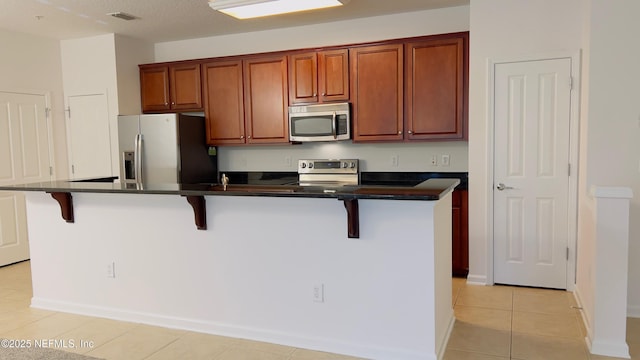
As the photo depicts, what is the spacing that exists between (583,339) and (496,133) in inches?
68.1

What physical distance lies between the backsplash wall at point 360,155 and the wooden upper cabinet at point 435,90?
1.17 feet

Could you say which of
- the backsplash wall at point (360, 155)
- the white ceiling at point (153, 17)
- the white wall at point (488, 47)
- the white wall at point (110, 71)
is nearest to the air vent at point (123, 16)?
the white ceiling at point (153, 17)

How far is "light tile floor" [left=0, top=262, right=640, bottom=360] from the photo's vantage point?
2.77 meters

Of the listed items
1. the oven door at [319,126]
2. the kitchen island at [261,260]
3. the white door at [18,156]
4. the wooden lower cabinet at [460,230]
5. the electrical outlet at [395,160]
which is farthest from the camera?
the white door at [18,156]

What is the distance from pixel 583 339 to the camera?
2.92m

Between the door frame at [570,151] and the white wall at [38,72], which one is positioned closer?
the door frame at [570,151]

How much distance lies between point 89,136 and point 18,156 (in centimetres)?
74

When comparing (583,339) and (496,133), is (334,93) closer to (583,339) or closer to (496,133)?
(496,133)

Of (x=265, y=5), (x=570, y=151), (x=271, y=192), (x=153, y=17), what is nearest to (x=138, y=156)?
(x=153, y=17)

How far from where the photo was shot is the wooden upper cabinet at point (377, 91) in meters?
4.47

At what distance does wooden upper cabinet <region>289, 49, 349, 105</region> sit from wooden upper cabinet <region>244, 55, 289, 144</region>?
0.37ft

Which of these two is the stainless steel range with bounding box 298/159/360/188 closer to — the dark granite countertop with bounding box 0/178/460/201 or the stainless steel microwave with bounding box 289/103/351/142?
the stainless steel microwave with bounding box 289/103/351/142

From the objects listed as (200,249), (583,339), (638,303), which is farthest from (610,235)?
(200,249)

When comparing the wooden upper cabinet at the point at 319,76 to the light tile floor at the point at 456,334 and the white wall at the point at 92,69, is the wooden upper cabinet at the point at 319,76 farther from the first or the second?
the light tile floor at the point at 456,334
